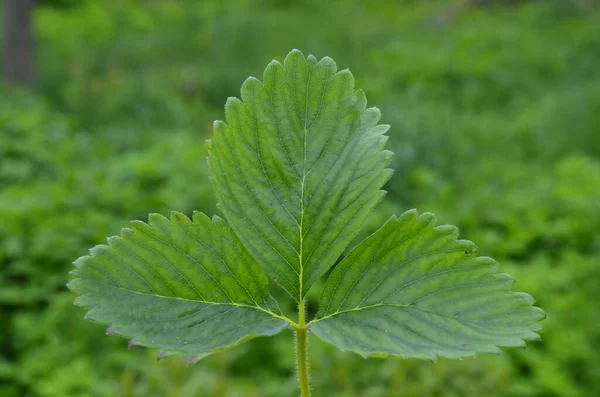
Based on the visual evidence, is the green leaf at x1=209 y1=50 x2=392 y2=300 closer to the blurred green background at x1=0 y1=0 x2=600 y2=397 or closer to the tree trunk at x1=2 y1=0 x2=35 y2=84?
the blurred green background at x1=0 y1=0 x2=600 y2=397

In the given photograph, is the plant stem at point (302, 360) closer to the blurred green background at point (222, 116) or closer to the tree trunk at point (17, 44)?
the blurred green background at point (222, 116)

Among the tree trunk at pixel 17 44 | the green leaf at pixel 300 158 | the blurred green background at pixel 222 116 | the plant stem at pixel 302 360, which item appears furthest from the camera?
the tree trunk at pixel 17 44

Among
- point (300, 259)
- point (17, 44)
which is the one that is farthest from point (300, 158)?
point (17, 44)

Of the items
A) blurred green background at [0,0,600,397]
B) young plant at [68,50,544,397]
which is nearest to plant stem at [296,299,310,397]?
young plant at [68,50,544,397]

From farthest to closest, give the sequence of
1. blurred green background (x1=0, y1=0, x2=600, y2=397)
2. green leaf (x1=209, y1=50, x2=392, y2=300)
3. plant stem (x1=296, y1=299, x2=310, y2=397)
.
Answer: blurred green background (x1=0, y1=0, x2=600, y2=397)
green leaf (x1=209, y1=50, x2=392, y2=300)
plant stem (x1=296, y1=299, x2=310, y2=397)

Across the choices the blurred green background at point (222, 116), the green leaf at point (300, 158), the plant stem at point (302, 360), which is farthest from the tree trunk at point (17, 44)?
the plant stem at point (302, 360)

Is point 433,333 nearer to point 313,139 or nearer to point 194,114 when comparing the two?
point 313,139

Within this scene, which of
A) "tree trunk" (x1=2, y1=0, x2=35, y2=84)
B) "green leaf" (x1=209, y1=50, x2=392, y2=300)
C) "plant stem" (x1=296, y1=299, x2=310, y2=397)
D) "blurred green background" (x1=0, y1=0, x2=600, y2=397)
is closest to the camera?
"plant stem" (x1=296, y1=299, x2=310, y2=397)
